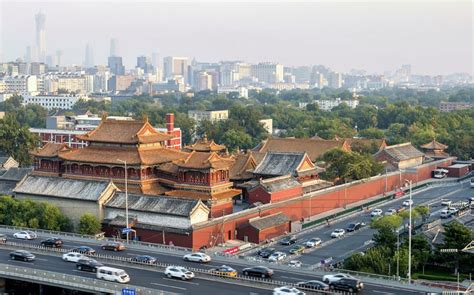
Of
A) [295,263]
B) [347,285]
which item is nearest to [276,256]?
[295,263]

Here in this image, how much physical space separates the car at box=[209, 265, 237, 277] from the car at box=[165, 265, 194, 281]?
3.42 feet

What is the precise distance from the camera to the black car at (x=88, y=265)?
1166 inches

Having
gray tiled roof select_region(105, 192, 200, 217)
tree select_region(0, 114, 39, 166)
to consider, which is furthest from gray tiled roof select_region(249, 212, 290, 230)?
tree select_region(0, 114, 39, 166)

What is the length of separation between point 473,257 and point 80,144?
46.6 meters

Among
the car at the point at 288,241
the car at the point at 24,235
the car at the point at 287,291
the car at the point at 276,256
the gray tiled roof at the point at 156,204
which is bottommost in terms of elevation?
the car at the point at 288,241

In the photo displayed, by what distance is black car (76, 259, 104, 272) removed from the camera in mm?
29609

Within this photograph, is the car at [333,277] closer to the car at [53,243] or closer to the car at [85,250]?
the car at [85,250]

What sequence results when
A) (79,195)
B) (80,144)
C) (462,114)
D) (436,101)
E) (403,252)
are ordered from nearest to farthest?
1. (403,252)
2. (79,195)
3. (80,144)
4. (462,114)
5. (436,101)

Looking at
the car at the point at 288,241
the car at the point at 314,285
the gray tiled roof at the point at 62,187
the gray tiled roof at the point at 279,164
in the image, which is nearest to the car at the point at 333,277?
the car at the point at 314,285

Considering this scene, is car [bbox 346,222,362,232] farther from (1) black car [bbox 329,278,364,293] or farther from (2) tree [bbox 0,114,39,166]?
(2) tree [bbox 0,114,39,166]

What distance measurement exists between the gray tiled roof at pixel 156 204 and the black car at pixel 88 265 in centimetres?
888

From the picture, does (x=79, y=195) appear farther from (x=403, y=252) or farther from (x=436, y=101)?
(x=436, y=101)

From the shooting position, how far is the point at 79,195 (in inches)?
1668

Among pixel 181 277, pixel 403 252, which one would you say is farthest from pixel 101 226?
pixel 403 252
